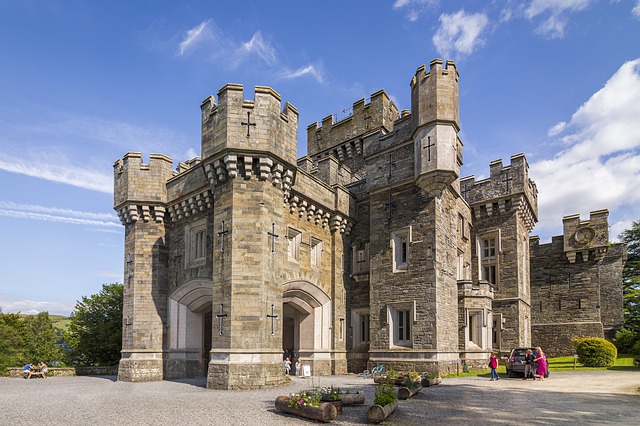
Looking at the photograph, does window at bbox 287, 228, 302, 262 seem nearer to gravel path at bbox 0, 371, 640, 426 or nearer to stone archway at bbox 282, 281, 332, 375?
stone archway at bbox 282, 281, 332, 375

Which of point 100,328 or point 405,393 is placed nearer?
point 405,393

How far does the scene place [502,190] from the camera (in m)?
27.1

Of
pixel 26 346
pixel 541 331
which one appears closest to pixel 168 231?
pixel 541 331

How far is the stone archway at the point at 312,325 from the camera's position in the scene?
70.0 ft

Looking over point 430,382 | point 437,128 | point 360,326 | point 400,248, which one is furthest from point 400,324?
point 437,128

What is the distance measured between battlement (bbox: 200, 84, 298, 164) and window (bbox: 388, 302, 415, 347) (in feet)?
28.0

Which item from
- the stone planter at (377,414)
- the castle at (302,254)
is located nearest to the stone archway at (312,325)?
the castle at (302,254)

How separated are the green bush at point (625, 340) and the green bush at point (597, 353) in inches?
193

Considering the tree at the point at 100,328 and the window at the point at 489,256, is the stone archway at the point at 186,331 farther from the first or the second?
the window at the point at 489,256

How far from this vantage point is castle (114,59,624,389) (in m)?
17.5

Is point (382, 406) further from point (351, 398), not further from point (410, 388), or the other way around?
point (410, 388)

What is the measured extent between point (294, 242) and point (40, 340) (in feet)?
189

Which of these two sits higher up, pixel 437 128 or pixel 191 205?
pixel 437 128

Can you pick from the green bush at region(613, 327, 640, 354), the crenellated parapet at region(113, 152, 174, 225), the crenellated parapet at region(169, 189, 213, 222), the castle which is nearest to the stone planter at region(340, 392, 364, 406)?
the castle
